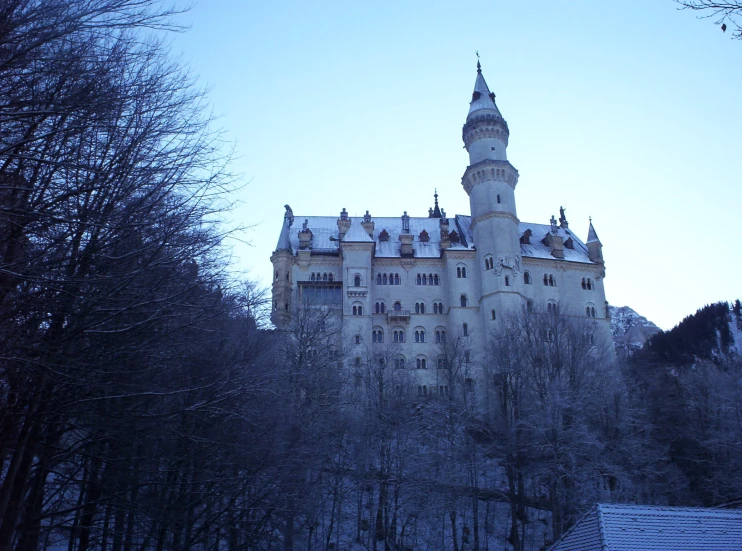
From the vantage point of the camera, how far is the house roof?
781 inches

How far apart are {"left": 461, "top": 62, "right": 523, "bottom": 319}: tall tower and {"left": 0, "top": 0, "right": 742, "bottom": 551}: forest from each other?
423 inches

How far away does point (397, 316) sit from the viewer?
6500cm

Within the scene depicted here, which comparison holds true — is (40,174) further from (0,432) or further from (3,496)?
(3,496)

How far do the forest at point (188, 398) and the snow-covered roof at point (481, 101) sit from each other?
2819 cm

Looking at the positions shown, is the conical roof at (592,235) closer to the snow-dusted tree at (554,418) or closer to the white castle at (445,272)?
the white castle at (445,272)

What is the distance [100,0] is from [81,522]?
11.5m

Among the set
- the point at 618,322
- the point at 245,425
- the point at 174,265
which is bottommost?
the point at 245,425

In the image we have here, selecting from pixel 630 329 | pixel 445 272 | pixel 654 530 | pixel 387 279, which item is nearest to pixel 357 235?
pixel 387 279

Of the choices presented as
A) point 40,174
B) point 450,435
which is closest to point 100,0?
point 40,174

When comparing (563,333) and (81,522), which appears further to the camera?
(563,333)

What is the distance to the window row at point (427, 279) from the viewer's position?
6781 cm

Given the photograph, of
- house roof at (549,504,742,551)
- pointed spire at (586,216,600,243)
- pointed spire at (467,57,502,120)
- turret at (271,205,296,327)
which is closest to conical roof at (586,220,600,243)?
pointed spire at (586,216,600,243)

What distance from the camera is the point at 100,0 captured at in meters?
10.5

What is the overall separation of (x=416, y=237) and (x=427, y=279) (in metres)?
6.48
